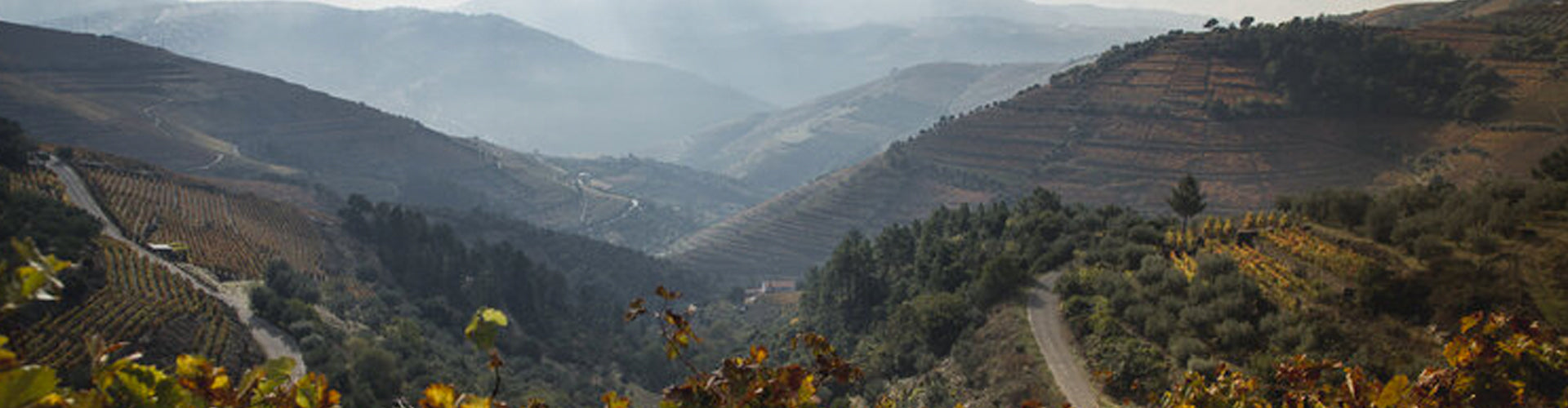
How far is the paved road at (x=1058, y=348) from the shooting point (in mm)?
25719

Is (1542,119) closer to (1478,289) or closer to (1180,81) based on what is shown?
(1180,81)

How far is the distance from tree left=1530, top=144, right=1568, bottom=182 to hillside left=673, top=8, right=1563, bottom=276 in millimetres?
44648

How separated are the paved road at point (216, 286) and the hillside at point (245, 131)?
165ft

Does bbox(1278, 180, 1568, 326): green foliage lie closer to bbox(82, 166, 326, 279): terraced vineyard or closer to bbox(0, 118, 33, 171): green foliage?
bbox(82, 166, 326, 279): terraced vineyard

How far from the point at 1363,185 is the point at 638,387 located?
73959mm

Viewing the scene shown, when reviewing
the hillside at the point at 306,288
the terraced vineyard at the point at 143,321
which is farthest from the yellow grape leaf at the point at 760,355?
the terraced vineyard at the point at 143,321

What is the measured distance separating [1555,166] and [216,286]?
2727 inches

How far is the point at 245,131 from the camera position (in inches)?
5866

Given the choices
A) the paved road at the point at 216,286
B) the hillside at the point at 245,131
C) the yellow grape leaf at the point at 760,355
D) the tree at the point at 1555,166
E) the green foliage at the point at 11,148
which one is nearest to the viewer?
the yellow grape leaf at the point at 760,355

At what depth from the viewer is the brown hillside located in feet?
376

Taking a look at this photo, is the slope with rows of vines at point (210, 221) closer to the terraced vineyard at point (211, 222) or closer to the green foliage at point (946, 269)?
the terraced vineyard at point (211, 222)

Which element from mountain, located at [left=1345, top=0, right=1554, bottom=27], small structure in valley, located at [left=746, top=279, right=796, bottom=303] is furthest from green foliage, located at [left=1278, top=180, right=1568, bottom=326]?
mountain, located at [left=1345, top=0, right=1554, bottom=27]

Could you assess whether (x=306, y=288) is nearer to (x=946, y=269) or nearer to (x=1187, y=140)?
(x=946, y=269)

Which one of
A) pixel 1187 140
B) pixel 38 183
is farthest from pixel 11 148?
pixel 1187 140
